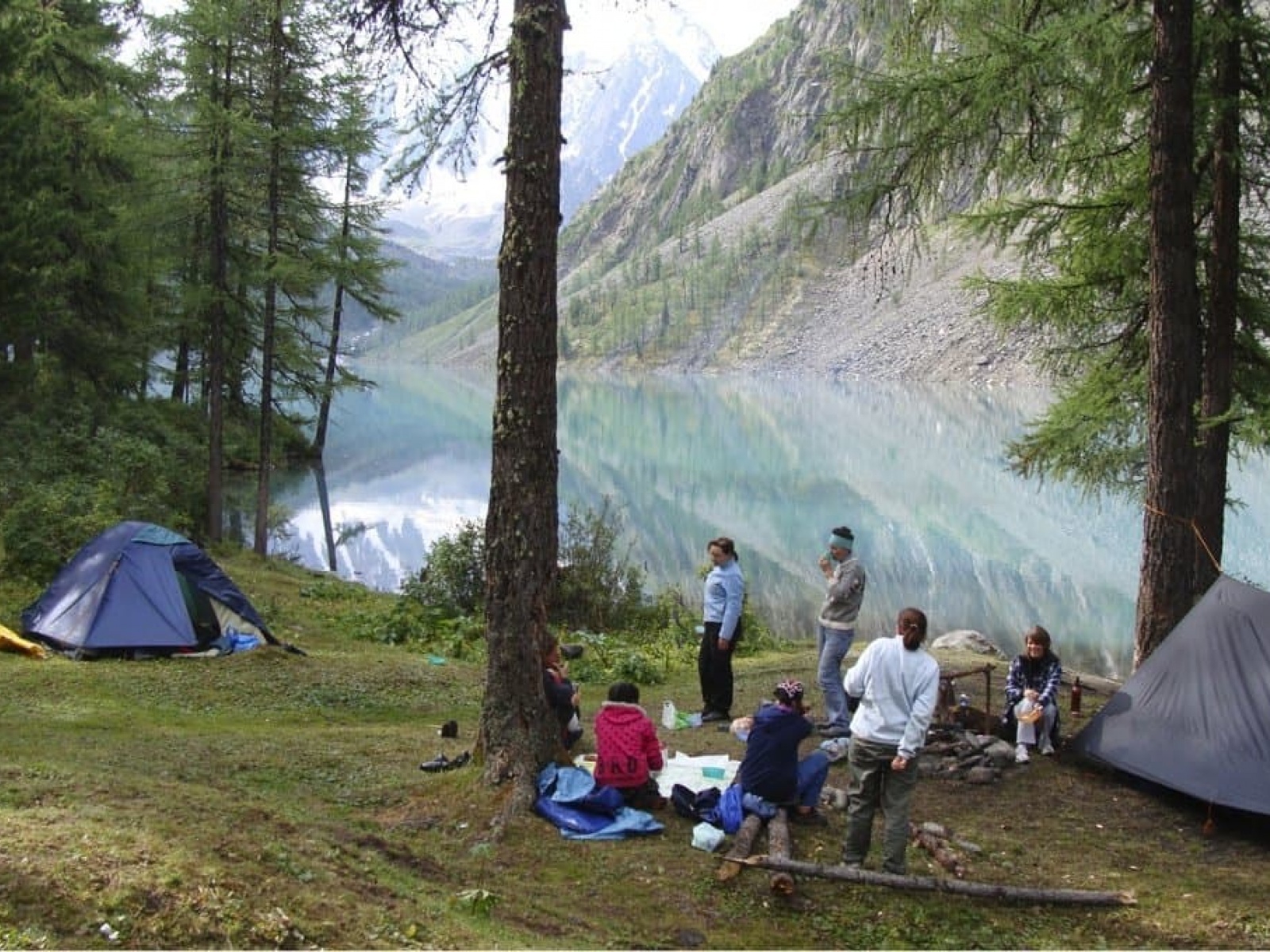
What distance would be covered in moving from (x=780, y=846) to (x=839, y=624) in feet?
10.5

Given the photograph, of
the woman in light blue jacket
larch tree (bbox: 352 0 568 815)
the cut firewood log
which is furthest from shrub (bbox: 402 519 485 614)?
the cut firewood log

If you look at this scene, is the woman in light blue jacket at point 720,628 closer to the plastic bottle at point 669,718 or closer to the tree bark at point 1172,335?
the plastic bottle at point 669,718

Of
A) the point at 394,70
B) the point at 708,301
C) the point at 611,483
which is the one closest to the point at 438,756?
the point at 394,70

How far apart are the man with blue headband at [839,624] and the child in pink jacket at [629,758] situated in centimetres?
262

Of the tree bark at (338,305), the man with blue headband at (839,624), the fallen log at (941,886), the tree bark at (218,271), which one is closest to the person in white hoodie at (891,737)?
the fallen log at (941,886)

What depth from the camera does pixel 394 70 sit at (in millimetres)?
7680

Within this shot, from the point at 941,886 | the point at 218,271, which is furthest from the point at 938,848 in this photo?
the point at 218,271

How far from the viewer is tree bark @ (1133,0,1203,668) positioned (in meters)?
8.69

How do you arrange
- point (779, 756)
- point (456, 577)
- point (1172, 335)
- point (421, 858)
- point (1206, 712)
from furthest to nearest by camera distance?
point (456, 577) < point (1172, 335) < point (1206, 712) < point (779, 756) < point (421, 858)

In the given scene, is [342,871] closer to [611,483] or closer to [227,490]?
[227,490]

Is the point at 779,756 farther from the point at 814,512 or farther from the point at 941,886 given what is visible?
the point at 814,512

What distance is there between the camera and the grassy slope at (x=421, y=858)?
4.12 m

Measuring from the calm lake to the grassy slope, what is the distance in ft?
25.8

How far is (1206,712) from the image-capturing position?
7.52m
